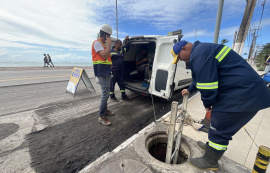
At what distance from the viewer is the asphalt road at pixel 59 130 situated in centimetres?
204

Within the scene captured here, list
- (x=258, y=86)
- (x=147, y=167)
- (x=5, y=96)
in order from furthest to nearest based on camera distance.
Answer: (x=5, y=96)
(x=147, y=167)
(x=258, y=86)

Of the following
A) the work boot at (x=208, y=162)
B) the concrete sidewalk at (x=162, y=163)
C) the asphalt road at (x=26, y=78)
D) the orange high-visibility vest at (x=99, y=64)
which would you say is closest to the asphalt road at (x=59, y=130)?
the concrete sidewalk at (x=162, y=163)

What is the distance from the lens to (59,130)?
9.32 feet

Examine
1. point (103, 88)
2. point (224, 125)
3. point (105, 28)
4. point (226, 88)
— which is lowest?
point (224, 125)

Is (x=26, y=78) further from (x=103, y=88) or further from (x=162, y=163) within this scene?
(x=162, y=163)

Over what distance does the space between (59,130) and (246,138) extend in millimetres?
4130

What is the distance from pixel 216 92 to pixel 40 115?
4105mm

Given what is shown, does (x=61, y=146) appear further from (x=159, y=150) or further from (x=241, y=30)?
(x=241, y=30)

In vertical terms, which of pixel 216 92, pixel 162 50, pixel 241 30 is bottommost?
pixel 216 92

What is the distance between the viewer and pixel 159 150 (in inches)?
103

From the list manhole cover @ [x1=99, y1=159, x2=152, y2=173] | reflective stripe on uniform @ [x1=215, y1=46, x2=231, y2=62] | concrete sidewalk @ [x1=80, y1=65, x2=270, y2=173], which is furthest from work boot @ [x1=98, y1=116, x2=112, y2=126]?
reflective stripe on uniform @ [x1=215, y1=46, x2=231, y2=62]

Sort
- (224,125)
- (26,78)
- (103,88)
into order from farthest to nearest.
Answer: (26,78) < (103,88) < (224,125)

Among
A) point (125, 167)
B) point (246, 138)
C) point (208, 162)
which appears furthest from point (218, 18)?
point (125, 167)

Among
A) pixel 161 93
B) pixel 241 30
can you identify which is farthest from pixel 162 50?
pixel 241 30
